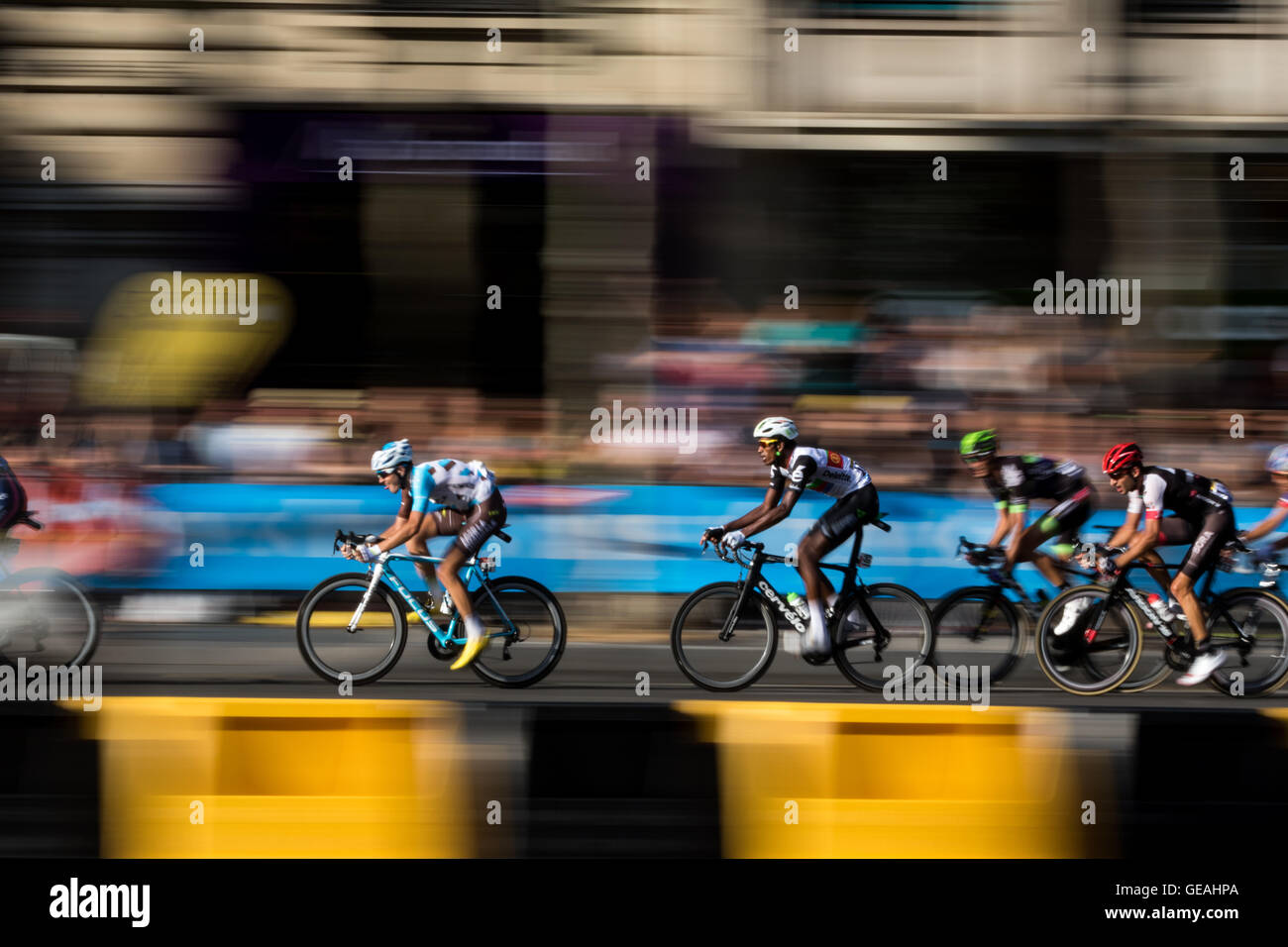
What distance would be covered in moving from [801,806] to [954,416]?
6072mm

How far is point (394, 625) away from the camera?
8.12 metres

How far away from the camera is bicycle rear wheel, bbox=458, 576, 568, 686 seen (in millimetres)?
8102

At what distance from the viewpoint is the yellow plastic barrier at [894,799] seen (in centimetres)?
493

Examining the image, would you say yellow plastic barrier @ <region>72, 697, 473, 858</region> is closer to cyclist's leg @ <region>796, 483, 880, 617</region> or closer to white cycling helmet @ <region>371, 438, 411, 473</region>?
white cycling helmet @ <region>371, 438, 411, 473</region>

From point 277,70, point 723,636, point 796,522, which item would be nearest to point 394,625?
point 723,636

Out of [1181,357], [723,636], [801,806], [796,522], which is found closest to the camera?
[801,806]

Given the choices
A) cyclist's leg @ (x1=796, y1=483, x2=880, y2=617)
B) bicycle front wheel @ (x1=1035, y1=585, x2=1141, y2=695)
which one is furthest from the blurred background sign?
bicycle front wheel @ (x1=1035, y1=585, x2=1141, y2=695)

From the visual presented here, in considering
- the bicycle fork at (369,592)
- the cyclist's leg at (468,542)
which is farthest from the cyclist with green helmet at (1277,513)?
the bicycle fork at (369,592)

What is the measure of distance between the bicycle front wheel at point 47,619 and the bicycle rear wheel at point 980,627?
4881 mm

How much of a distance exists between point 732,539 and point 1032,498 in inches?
75.7

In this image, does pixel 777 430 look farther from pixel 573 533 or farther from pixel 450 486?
pixel 573 533

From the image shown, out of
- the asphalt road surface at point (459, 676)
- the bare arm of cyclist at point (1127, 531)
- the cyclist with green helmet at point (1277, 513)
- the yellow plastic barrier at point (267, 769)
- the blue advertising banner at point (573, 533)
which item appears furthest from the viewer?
the blue advertising banner at point (573, 533)

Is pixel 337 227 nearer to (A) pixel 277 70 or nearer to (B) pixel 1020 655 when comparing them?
(A) pixel 277 70

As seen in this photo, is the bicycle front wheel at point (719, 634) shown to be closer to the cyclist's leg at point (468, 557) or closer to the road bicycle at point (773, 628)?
the road bicycle at point (773, 628)
